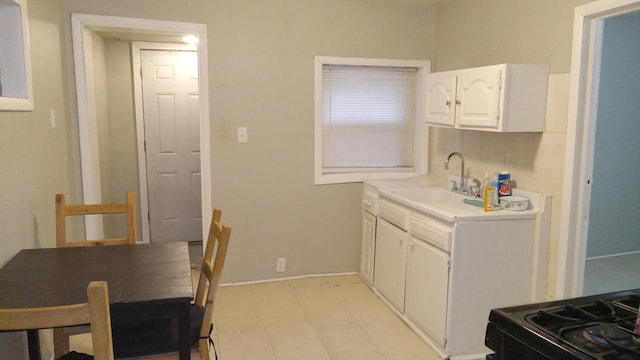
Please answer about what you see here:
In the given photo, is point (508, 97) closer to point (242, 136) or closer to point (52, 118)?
point (242, 136)

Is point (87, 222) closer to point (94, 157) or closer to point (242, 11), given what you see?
point (94, 157)

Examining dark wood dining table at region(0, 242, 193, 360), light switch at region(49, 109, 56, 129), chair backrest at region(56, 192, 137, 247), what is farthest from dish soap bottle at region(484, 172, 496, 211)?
light switch at region(49, 109, 56, 129)

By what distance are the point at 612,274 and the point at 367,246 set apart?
7.64 feet

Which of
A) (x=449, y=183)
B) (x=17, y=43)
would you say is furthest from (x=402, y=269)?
(x=17, y=43)

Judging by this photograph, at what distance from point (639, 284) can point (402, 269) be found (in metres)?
2.26

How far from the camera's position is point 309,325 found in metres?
3.21

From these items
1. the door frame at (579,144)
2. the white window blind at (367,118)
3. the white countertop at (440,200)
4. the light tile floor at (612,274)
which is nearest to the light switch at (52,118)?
the white window blind at (367,118)

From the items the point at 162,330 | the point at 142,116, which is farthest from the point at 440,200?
the point at 142,116

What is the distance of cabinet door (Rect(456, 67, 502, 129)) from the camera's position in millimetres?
2771

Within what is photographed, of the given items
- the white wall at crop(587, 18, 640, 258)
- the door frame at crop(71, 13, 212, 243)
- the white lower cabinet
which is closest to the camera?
the white lower cabinet

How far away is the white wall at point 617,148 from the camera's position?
441 centimetres

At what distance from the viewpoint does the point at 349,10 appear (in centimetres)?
391

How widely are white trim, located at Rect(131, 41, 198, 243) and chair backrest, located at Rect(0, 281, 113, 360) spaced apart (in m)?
3.89

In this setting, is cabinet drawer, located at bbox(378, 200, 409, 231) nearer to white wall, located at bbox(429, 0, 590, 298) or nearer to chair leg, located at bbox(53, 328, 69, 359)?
white wall, located at bbox(429, 0, 590, 298)
